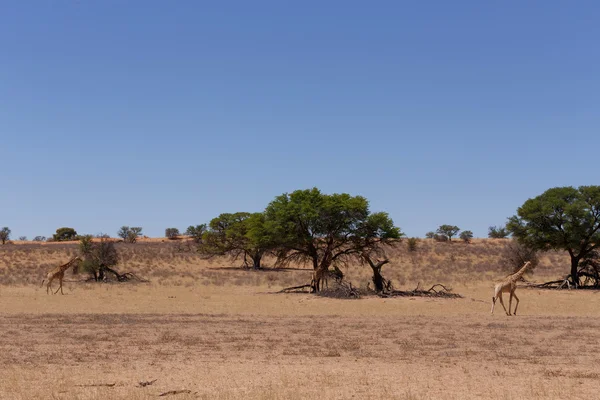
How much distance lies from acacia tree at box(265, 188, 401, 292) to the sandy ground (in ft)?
21.2

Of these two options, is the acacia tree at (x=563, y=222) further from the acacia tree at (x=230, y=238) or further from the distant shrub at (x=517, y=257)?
the acacia tree at (x=230, y=238)

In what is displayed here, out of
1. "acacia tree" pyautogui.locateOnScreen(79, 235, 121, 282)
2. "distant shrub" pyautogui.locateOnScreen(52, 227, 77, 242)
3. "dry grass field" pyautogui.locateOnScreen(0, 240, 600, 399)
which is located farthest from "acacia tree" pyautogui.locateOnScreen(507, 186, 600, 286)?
"distant shrub" pyautogui.locateOnScreen(52, 227, 77, 242)

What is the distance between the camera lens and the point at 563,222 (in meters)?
40.4

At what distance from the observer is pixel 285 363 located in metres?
14.0

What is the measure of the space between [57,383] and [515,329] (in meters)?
14.1

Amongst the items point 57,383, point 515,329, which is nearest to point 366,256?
point 515,329

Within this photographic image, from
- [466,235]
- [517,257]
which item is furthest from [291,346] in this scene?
[466,235]

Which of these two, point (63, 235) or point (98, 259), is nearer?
point (98, 259)

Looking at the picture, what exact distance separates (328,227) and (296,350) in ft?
63.4

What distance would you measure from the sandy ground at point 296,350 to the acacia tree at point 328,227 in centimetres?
647

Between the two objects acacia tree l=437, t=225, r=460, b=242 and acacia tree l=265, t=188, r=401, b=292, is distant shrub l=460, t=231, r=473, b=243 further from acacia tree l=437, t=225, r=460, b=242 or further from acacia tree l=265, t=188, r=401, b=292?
acacia tree l=265, t=188, r=401, b=292

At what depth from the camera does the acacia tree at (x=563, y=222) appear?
39.8m

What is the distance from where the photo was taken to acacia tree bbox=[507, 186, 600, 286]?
39781mm

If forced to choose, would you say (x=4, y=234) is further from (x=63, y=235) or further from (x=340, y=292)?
(x=340, y=292)
